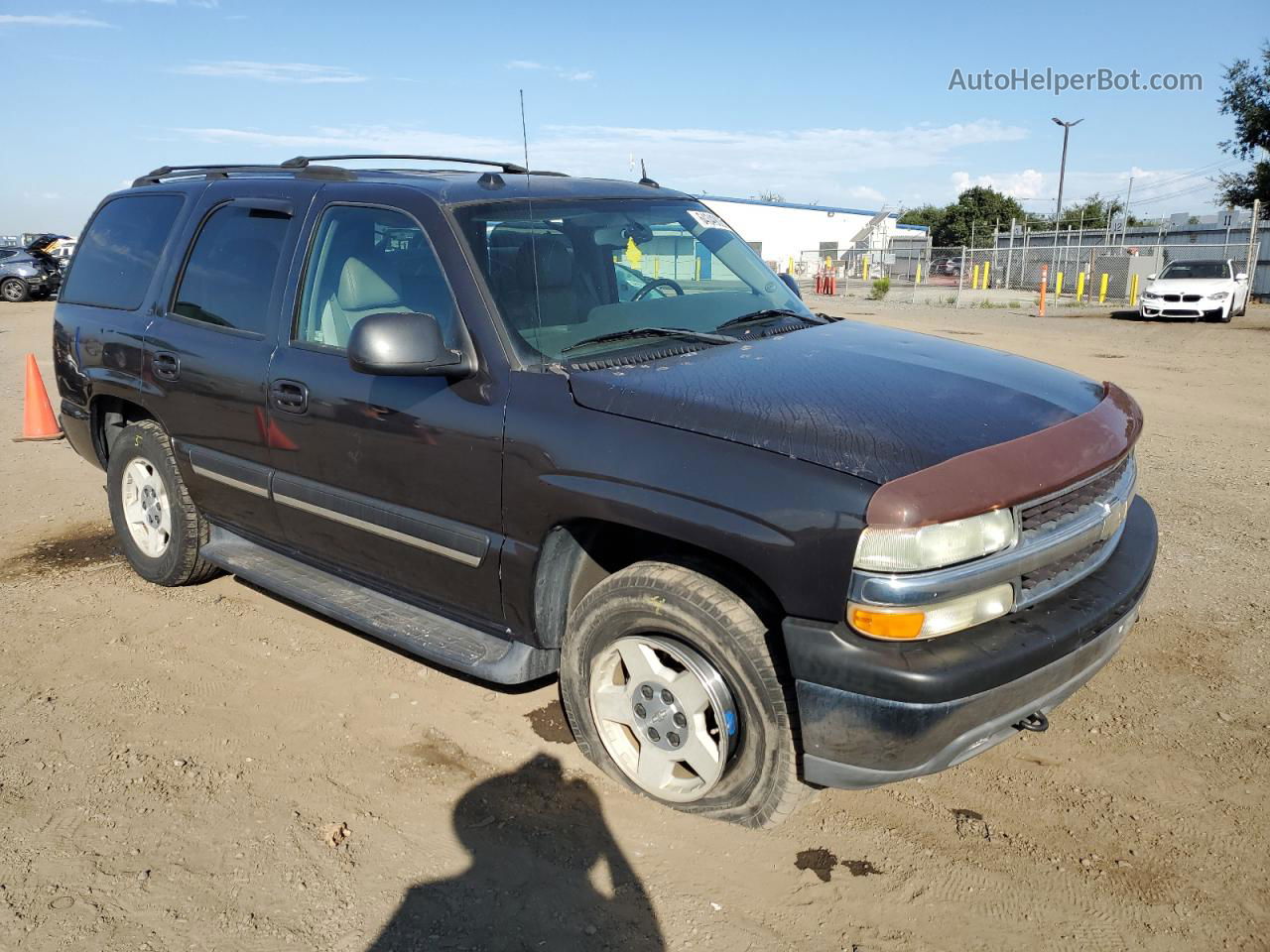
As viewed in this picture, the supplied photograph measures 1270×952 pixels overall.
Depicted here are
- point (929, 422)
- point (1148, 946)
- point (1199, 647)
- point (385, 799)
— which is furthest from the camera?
point (1199, 647)

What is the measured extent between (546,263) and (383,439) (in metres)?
0.86

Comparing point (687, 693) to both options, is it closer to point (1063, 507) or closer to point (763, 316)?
point (1063, 507)

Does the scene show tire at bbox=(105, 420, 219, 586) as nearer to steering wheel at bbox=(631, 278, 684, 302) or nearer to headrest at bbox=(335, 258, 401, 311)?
headrest at bbox=(335, 258, 401, 311)

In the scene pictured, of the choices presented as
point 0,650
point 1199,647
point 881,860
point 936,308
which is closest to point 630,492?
point 881,860

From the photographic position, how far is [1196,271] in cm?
2270

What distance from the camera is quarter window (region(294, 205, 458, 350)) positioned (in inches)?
142

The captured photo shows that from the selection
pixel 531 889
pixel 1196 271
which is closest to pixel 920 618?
pixel 531 889

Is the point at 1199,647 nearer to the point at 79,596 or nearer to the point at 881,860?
the point at 881,860

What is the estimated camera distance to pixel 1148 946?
258 cm

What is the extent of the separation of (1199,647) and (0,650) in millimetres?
5240

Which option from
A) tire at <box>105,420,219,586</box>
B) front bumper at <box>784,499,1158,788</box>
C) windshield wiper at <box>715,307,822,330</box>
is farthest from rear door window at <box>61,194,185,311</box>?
front bumper at <box>784,499,1158,788</box>

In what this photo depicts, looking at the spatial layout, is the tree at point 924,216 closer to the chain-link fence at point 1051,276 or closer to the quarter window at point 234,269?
the chain-link fence at point 1051,276

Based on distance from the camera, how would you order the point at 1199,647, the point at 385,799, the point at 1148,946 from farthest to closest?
1. the point at 1199,647
2. the point at 385,799
3. the point at 1148,946

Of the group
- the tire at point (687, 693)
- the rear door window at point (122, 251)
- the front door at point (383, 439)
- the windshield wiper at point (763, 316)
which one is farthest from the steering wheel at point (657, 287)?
the rear door window at point (122, 251)
